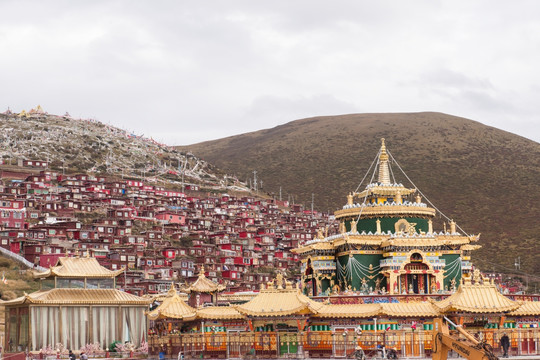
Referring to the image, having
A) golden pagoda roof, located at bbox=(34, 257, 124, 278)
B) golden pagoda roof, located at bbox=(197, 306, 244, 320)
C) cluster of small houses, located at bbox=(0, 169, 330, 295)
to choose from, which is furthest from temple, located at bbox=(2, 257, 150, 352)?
cluster of small houses, located at bbox=(0, 169, 330, 295)

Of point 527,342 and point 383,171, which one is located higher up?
point 383,171

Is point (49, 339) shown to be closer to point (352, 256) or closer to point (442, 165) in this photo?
point (352, 256)

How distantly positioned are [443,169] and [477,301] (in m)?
118

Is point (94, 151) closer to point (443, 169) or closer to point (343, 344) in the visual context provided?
point (443, 169)

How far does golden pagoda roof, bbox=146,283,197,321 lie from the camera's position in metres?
41.8

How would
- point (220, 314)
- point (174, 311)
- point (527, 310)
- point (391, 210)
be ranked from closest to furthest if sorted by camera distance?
point (527, 310) → point (220, 314) → point (174, 311) → point (391, 210)

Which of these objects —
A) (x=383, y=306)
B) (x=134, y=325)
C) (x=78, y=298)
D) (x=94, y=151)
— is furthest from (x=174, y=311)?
(x=94, y=151)

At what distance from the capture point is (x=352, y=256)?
4378cm

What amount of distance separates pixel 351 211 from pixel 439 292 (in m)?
6.75

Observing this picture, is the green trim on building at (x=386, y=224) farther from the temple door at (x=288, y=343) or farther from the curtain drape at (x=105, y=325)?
the curtain drape at (x=105, y=325)

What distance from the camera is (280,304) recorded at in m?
38.7

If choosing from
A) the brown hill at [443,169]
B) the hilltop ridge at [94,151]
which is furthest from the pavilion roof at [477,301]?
the hilltop ridge at [94,151]

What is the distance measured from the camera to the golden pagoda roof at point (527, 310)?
39344 mm

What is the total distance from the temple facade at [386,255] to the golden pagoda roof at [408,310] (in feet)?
9.80
